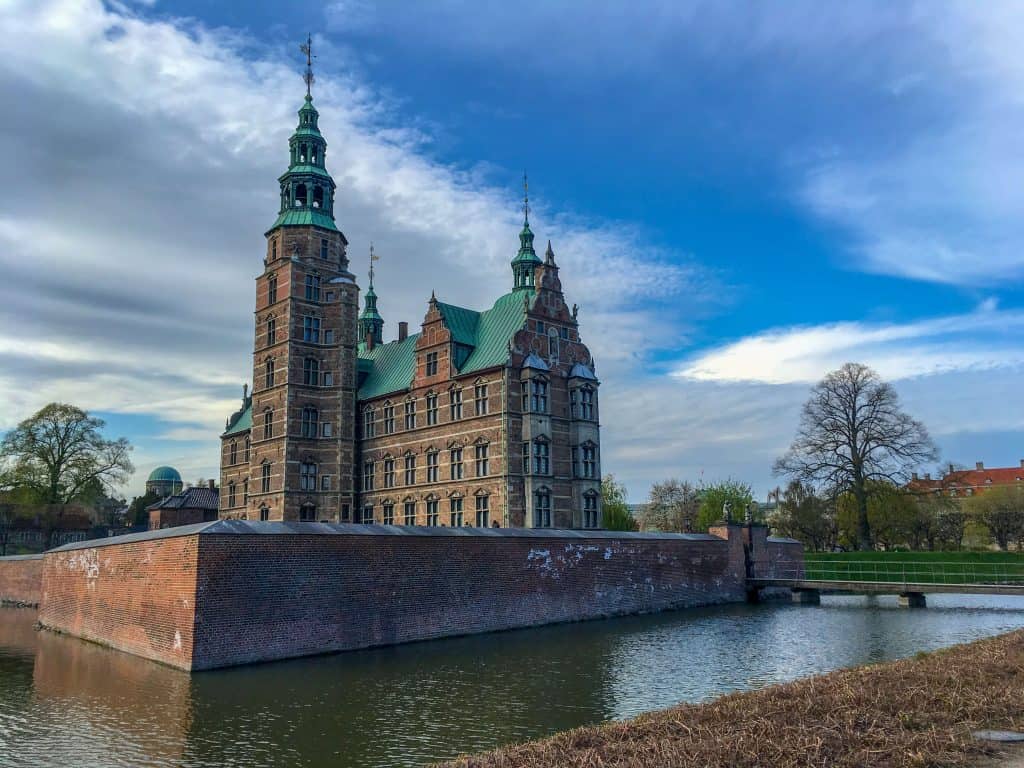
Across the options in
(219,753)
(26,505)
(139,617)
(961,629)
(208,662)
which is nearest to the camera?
(219,753)

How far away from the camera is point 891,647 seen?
22.7 meters

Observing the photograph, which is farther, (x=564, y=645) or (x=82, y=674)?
(x=564, y=645)

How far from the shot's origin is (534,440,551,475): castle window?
40.6m

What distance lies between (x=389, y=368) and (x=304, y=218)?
33.4 feet

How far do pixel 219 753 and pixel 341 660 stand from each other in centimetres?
923

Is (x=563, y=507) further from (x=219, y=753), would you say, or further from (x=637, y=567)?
(x=219, y=753)

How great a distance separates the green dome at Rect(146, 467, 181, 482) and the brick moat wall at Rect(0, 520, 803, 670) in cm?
8091

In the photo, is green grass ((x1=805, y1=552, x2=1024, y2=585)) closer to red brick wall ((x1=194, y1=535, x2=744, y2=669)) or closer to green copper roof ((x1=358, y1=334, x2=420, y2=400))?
red brick wall ((x1=194, y1=535, x2=744, y2=669))

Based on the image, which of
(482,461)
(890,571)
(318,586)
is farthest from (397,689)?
(890,571)

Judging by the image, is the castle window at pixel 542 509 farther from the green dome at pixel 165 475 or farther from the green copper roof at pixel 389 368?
the green dome at pixel 165 475

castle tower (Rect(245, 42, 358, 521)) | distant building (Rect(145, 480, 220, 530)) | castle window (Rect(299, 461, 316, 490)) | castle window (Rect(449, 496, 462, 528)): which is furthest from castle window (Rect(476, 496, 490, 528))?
distant building (Rect(145, 480, 220, 530))

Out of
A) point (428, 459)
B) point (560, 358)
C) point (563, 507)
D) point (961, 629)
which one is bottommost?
point (961, 629)

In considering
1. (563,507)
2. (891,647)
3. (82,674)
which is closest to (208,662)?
(82,674)

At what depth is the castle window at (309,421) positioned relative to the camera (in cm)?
4750
